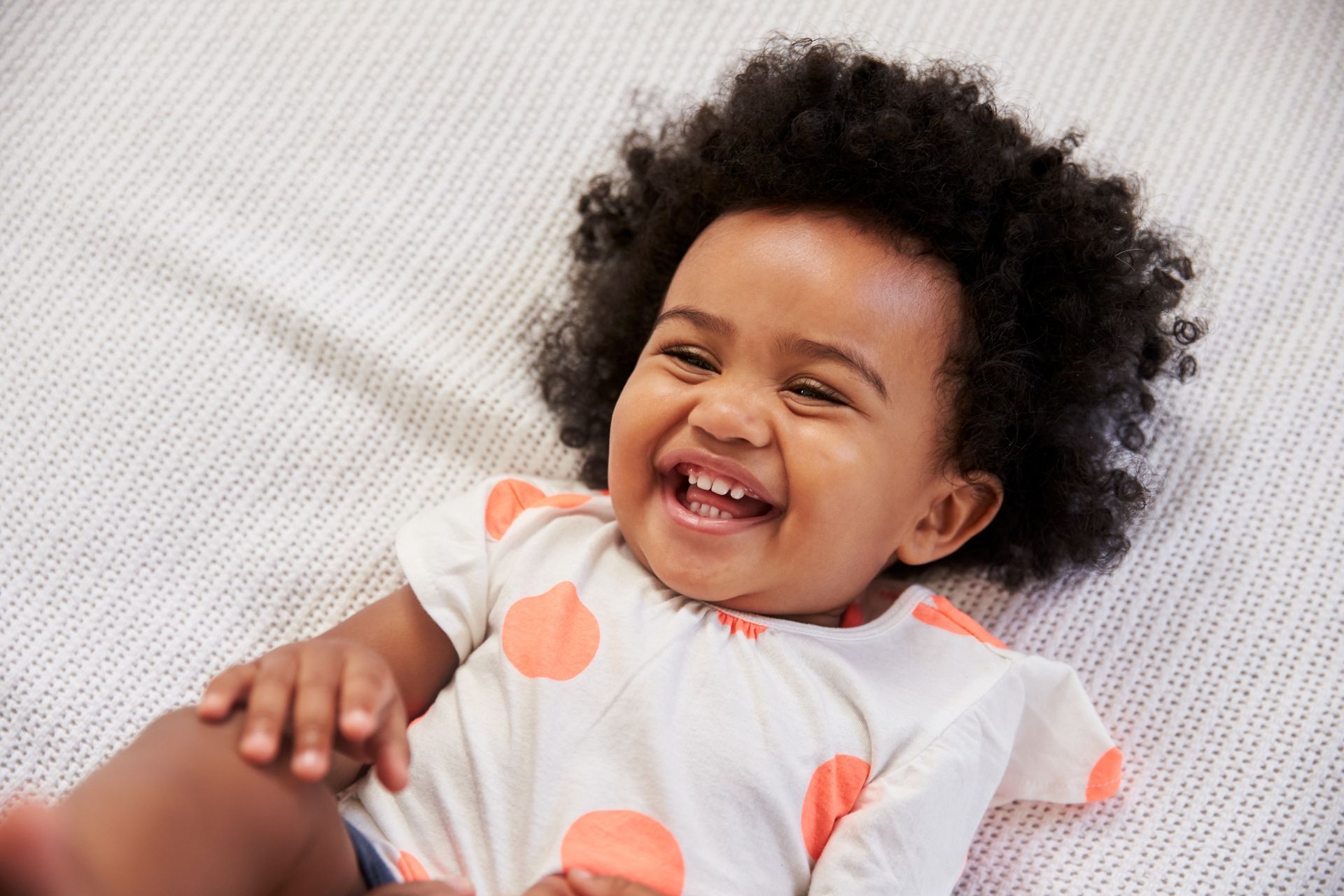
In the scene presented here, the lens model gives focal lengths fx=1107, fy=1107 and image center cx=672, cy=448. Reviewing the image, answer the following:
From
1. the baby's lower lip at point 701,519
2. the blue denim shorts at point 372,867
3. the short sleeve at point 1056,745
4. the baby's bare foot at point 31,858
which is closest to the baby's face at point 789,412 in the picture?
the baby's lower lip at point 701,519

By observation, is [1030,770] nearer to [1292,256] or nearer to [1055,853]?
[1055,853]

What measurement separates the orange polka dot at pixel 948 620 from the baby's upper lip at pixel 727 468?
23cm

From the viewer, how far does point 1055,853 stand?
112 centimetres

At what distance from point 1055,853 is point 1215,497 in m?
0.42

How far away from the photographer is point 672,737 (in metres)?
0.96

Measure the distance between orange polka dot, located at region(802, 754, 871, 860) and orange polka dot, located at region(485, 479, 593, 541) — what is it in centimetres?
36

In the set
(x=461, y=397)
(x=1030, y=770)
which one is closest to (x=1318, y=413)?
(x=1030, y=770)

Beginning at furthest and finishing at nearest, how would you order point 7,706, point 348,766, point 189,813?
1. point 7,706
2. point 348,766
3. point 189,813

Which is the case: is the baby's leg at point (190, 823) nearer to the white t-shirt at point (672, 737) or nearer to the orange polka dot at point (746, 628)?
the white t-shirt at point (672, 737)

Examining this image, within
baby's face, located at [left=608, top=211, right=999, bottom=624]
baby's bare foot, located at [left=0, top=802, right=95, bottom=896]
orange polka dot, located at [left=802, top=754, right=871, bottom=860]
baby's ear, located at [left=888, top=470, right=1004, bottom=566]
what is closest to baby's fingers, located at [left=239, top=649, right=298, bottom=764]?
baby's bare foot, located at [left=0, top=802, right=95, bottom=896]

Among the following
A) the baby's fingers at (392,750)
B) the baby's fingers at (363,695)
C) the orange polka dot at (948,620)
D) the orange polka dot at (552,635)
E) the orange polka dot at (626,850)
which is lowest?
the orange polka dot at (626,850)

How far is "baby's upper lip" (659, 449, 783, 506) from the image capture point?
0.96 meters

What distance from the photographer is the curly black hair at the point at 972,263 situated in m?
1.03

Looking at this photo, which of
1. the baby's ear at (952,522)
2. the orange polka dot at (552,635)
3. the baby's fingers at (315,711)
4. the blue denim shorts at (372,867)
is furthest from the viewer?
the baby's ear at (952,522)
